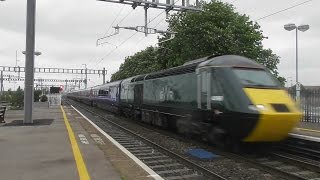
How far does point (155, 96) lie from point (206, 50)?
633 cm

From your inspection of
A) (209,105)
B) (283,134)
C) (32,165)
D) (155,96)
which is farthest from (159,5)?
(32,165)

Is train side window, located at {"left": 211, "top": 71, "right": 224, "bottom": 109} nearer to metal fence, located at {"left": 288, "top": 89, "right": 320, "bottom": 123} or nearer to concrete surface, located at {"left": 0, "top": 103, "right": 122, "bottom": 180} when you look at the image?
concrete surface, located at {"left": 0, "top": 103, "right": 122, "bottom": 180}

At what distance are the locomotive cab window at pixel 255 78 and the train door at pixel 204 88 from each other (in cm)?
116

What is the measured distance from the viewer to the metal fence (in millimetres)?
22344

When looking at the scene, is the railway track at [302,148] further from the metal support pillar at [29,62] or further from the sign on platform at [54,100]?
the sign on platform at [54,100]

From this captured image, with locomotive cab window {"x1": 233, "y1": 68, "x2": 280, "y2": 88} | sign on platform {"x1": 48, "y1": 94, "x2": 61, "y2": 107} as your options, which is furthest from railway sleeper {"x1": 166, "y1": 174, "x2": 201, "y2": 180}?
sign on platform {"x1": 48, "y1": 94, "x2": 61, "y2": 107}

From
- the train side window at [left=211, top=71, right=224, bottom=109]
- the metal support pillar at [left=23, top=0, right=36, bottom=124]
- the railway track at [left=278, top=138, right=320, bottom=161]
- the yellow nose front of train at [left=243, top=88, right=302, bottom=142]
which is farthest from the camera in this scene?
the metal support pillar at [left=23, top=0, right=36, bottom=124]

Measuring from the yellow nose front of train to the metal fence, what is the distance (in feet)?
33.6

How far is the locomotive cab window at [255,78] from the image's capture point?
1294cm

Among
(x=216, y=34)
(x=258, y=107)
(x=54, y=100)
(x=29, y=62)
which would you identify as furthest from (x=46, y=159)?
(x=54, y=100)

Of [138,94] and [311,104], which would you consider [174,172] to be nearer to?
[311,104]

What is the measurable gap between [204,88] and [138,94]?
11729 mm

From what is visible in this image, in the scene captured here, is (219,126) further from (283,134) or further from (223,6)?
(223,6)

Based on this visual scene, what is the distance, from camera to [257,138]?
40.7 ft
